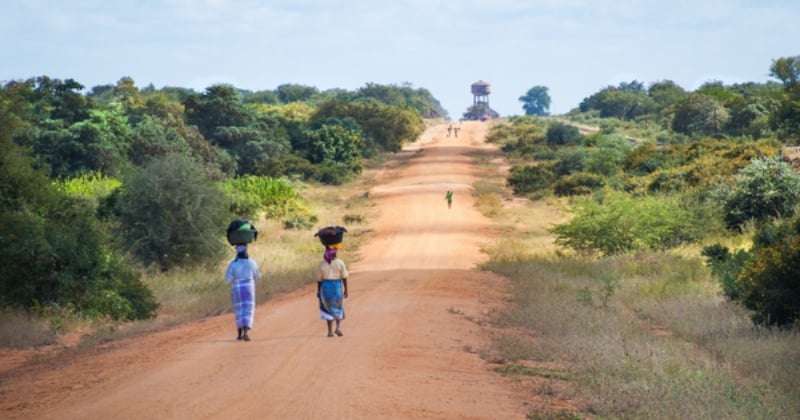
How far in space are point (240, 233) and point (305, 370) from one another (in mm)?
3591

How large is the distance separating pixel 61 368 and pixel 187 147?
31.2 metres

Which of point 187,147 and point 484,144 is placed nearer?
point 187,147

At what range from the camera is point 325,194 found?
169 ft

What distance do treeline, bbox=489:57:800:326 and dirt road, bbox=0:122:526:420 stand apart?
4917mm

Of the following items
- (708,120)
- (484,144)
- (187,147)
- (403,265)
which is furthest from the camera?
(484,144)

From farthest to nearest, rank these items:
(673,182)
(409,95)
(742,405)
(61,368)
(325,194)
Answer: (409,95) → (325,194) → (673,182) → (61,368) → (742,405)

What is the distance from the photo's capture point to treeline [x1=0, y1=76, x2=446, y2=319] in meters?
19.6

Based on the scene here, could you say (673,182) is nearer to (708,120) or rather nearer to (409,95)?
(708,120)

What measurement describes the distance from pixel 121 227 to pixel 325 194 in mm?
23793

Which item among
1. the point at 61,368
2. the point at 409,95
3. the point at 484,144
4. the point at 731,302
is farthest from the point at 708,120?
the point at 409,95

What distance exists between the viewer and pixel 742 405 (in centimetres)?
1041

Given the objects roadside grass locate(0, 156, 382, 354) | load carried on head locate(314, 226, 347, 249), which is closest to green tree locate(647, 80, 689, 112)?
roadside grass locate(0, 156, 382, 354)

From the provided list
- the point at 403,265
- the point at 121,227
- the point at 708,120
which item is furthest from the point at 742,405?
the point at 708,120

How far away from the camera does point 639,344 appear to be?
1446 cm
